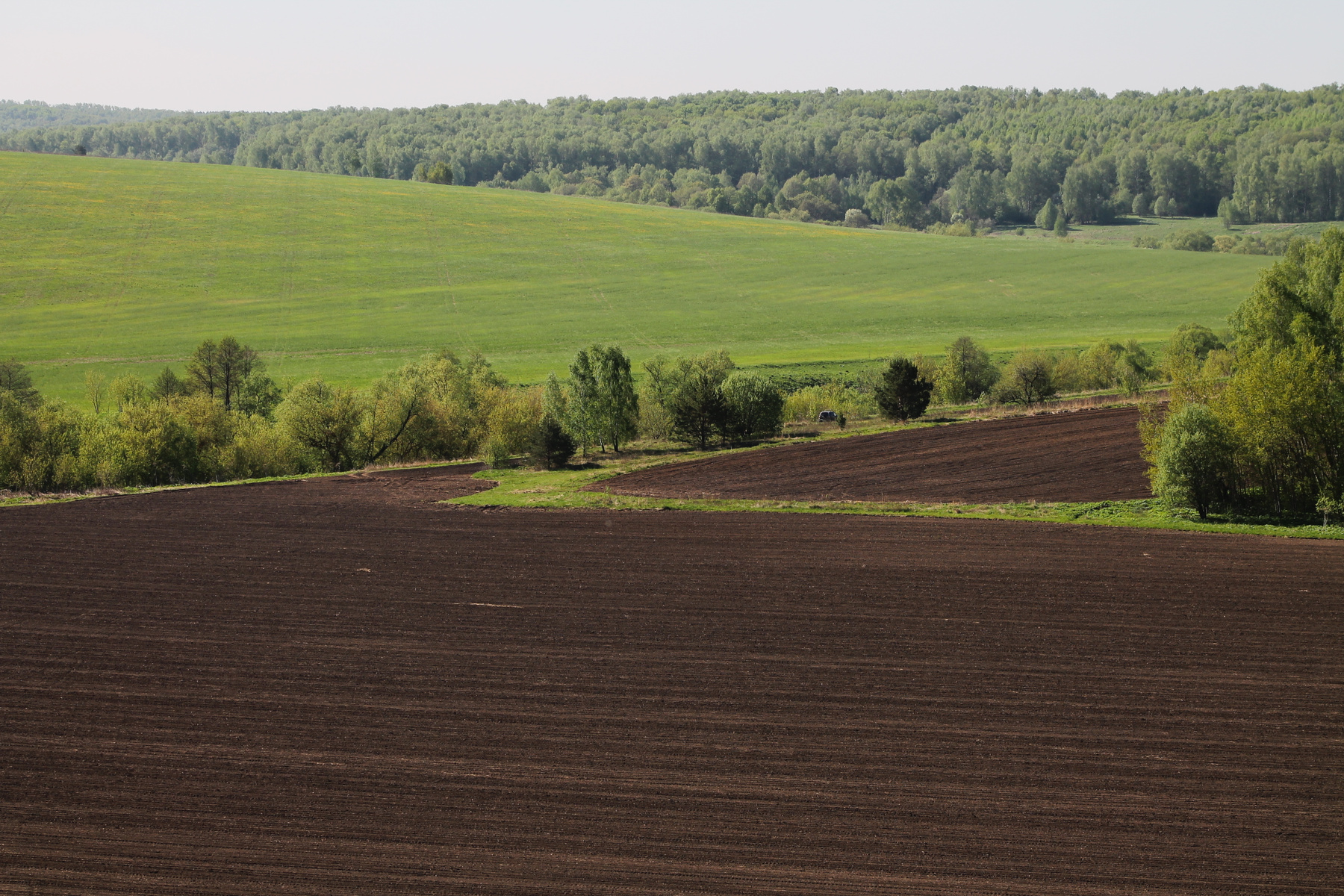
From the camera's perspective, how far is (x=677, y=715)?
2120 cm

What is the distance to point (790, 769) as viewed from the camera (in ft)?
62.7

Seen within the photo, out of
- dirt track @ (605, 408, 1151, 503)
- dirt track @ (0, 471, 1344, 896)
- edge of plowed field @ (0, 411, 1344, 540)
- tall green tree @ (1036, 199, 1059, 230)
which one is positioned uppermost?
tall green tree @ (1036, 199, 1059, 230)

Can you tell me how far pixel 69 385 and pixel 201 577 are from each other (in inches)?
1924

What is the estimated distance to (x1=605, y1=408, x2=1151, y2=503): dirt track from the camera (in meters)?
39.3

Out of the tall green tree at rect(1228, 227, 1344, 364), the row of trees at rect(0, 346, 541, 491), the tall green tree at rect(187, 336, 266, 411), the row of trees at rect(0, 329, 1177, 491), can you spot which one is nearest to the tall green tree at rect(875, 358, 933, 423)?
the row of trees at rect(0, 329, 1177, 491)

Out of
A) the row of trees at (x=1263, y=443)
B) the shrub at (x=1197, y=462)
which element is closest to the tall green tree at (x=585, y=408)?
the row of trees at (x=1263, y=443)

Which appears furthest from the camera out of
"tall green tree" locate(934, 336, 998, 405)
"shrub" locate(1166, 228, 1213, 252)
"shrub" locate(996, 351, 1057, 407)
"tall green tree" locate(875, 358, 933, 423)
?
"shrub" locate(1166, 228, 1213, 252)

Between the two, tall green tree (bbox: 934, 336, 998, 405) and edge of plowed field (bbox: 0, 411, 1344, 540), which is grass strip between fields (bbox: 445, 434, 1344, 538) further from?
tall green tree (bbox: 934, 336, 998, 405)

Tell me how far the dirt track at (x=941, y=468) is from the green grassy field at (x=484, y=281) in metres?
32.0

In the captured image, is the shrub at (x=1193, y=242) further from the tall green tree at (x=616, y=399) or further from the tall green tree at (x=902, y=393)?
the tall green tree at (x=616, y=399)

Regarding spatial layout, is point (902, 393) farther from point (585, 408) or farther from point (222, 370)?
point (222, 370)

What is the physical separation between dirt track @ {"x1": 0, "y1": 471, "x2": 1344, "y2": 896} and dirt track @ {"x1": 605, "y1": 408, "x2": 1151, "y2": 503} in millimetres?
5979

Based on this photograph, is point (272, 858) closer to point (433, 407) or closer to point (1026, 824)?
point (1026, 824)

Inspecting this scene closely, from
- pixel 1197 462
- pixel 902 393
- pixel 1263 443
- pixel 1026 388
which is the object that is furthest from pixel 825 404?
pixel 1263 443
